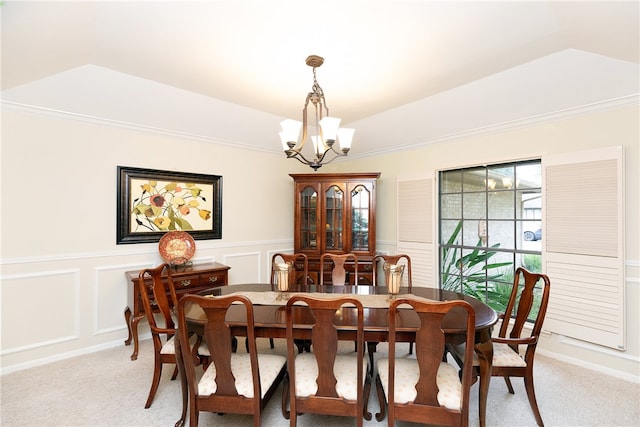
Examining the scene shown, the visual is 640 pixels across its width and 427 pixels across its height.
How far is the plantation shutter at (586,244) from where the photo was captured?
2531 mm

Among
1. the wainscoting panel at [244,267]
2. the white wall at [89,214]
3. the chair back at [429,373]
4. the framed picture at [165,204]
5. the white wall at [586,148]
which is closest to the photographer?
the chair back at [429,373]

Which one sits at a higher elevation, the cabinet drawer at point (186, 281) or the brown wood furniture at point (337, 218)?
the brown wood furniture at point (337, 218)

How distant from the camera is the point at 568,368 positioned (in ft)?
8.85

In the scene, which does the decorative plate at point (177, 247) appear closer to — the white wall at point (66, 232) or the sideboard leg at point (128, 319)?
the white wall at point (66, 232)

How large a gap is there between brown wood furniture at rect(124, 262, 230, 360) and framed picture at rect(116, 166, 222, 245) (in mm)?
458

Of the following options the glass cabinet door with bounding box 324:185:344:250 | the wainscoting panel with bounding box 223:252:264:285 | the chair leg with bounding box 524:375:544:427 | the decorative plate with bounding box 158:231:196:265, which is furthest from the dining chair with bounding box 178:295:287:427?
the glass cabinet door with bounding box 324:185:344:250

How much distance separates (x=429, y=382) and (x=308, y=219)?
9.82 ft

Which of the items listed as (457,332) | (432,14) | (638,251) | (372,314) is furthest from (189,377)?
(638,251)

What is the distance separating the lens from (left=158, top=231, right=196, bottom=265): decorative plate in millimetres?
3447

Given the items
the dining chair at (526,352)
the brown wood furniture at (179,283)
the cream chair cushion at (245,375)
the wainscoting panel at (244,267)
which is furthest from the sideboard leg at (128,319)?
the dining chair at (526,352)

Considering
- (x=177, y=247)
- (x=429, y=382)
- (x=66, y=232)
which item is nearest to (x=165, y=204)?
(x=177, y=247)

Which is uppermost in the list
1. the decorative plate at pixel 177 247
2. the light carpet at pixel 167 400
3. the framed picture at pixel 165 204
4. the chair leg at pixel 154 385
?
the framed picture at pixel 165 204

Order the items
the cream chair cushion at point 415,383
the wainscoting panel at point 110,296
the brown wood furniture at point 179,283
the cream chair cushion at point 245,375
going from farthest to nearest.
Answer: the wainscoting panel at point 110,296 < the brown wood furniture at point 179,283 < the cream chair cushion at point 245,375 < the cream chair cushion at point 415,383

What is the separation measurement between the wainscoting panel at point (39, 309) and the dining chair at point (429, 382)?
3110mm
